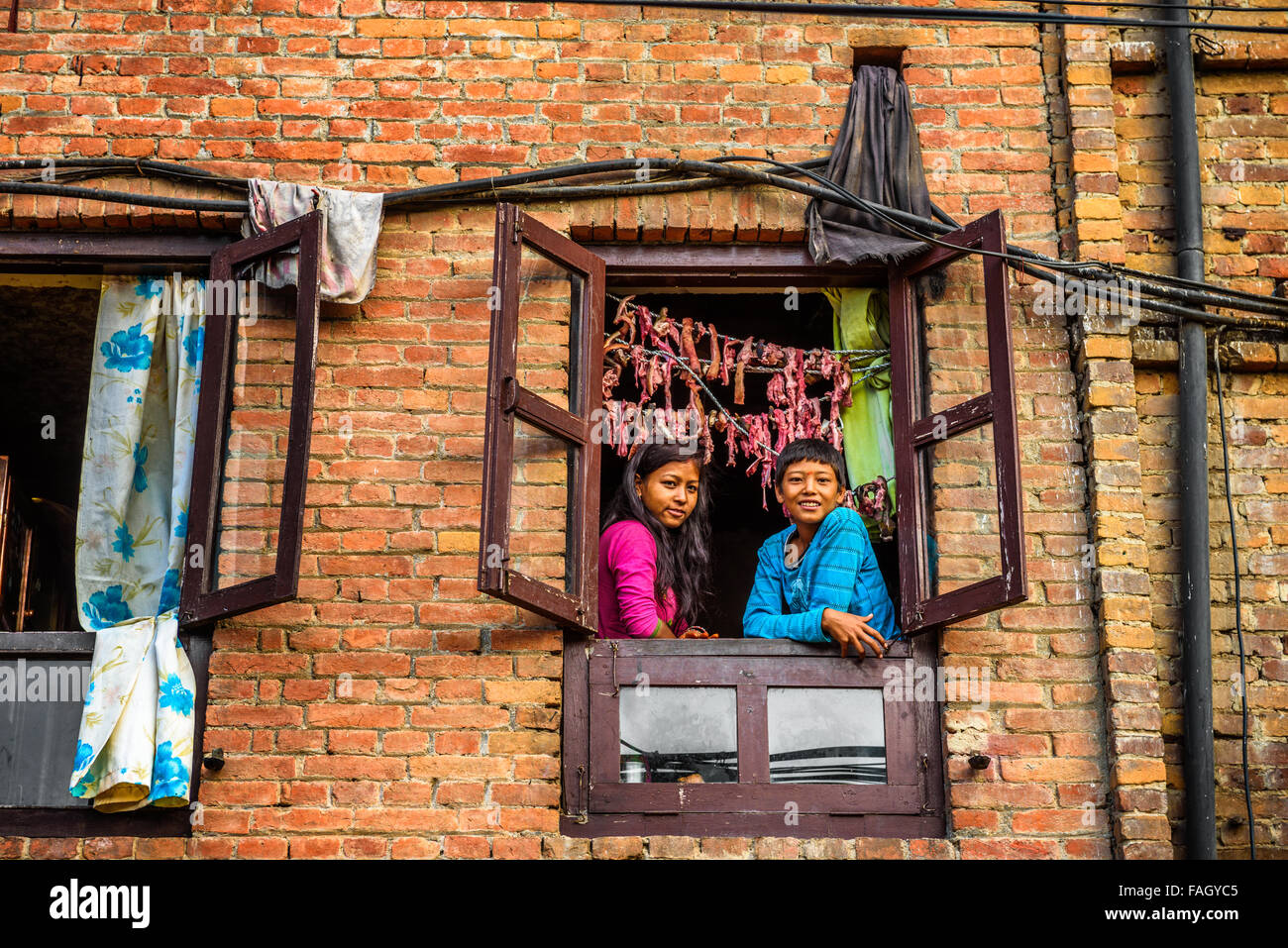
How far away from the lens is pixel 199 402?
6.13m

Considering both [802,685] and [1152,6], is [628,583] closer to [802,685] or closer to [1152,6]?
[802,685]

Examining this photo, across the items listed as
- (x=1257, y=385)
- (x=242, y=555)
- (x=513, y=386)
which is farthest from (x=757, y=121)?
(x=242, y=555)

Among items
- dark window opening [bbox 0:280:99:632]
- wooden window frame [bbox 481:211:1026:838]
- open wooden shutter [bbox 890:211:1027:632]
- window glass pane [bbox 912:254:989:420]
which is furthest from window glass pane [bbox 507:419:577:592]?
dark window opening [bbox 0:280:99:632]

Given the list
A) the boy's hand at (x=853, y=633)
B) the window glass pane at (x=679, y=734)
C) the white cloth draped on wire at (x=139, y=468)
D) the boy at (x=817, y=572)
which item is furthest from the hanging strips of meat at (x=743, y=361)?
the white cloth draped on wire at (x=139, y=468)

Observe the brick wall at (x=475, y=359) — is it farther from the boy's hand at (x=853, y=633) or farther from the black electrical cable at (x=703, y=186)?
the boy's hand at (x=853, y=633)

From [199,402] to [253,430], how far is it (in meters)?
0.23

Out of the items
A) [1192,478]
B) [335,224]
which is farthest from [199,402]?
[1192,478]

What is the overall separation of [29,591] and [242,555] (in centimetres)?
248

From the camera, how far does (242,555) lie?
587 centimetres

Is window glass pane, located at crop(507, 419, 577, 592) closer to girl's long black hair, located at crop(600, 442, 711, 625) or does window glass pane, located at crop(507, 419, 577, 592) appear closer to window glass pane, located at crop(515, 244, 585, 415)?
window glass pane, located at crop(515, 244, 585, 415)

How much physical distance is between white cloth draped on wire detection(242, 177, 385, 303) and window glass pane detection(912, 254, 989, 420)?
85.2 inches

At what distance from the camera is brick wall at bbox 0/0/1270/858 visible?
5734 mm

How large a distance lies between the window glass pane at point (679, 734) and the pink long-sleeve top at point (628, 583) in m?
0.30

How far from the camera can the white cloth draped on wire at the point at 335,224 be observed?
6.21 meters
